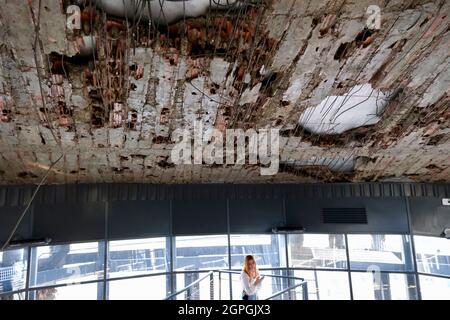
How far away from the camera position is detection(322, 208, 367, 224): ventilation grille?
22.6ft

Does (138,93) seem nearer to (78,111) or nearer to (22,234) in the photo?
(78,111)

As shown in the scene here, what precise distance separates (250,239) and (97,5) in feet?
20.3

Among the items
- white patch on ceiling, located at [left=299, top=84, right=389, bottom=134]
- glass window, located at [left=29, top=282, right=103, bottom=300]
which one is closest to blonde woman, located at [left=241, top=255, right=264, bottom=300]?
white patch on ceiling, located at [left=299, top=84, right=389, bottom=134]

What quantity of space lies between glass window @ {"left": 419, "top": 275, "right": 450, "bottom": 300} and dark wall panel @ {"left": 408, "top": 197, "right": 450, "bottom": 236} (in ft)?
2.80

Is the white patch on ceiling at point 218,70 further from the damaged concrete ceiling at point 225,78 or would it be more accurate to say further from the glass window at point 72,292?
the glass window at point 72,292

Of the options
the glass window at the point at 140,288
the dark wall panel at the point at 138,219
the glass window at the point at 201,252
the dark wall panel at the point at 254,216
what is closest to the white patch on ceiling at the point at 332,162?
the dark wall panel at the point at 254,216

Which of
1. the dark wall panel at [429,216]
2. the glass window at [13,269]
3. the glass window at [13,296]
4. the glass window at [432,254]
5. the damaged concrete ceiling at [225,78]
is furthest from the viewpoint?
the dark wall panel at [429,216]

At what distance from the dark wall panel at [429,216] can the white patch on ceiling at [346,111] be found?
4350mm

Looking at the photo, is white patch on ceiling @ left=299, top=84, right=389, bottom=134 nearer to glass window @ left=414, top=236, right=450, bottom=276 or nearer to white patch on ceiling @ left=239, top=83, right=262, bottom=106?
white patch on ceiling @ left=239, top=83, right=262, bottom=106

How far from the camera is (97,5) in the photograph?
5.38ft

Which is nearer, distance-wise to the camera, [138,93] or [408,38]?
[408,38]

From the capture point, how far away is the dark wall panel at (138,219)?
21.2ft
